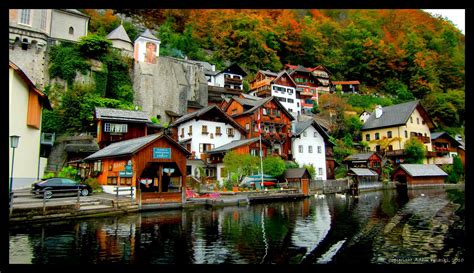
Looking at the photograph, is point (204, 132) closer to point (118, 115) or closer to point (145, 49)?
point (118, 115)

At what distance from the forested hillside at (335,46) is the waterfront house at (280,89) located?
5.13 m

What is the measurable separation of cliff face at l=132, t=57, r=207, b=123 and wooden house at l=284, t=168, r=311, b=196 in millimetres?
21377

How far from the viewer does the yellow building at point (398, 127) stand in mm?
53031

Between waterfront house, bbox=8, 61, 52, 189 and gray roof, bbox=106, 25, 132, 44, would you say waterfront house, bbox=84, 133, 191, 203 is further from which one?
gray roof, bbox=106, 25, 132, 44

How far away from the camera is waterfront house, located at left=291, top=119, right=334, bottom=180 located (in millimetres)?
45031

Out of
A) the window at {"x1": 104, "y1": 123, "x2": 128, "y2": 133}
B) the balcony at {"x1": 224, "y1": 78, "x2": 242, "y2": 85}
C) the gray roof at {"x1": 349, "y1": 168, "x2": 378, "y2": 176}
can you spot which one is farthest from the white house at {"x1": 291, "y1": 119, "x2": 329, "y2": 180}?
the window at {"x1": 104, "y1": 123, "x2": 128, "y2": 133}

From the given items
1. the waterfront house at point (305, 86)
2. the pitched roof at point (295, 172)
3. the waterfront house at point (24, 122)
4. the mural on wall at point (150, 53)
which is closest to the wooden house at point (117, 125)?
the waterfront house at point (24, 122)

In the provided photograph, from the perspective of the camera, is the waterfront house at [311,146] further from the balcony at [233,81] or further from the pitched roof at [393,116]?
the balcony at [233,81]

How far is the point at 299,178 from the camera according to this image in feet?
121

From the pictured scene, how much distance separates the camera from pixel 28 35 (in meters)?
40.8

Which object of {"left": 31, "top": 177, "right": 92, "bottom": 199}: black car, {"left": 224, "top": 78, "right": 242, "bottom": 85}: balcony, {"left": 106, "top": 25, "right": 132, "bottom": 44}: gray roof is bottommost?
{"left": 31, "top": 177, "right": 92, "bottom": 199}: black car

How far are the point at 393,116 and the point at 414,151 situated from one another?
315 inches

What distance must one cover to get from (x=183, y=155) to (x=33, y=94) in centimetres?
1183

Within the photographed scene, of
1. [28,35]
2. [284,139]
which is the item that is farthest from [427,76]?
[28,35]
